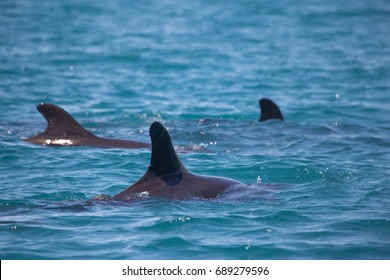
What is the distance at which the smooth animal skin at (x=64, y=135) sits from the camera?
15.8 meters

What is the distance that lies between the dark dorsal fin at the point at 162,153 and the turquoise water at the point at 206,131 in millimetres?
463

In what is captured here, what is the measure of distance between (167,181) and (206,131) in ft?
20.3

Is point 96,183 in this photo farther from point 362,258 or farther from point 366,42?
point 366,42

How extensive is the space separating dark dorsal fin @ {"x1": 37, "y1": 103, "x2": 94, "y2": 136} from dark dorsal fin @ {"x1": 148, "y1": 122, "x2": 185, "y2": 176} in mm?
5140

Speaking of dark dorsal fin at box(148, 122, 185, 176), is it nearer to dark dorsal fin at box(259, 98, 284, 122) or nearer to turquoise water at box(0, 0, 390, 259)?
turquoise water at box(0, 0, 390, 259)

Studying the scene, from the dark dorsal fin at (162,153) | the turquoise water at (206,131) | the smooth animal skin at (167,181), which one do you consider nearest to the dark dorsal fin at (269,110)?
the turquoise water at (206,131)

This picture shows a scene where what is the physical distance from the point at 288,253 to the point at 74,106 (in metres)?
12.6

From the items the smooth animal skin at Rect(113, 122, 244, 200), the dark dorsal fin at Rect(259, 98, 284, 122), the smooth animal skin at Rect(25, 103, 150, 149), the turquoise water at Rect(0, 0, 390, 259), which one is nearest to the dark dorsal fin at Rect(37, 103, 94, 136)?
the smooth animal skin at Rect(25, 103, 150, 149)

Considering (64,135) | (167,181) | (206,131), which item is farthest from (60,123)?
(167,181)

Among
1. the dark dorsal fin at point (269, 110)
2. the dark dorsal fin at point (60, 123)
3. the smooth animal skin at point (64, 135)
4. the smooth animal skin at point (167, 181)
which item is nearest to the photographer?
the smooth animal skin at point (167, 181)

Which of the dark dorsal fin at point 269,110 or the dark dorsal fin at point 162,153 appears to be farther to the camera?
the dark dorsal fin at point 269,110

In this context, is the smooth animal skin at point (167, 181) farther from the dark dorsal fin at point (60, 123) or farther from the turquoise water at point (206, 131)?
the dark dorsal fin at point (60, 123)

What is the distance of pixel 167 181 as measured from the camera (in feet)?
36.3

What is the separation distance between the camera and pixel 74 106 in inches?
832
